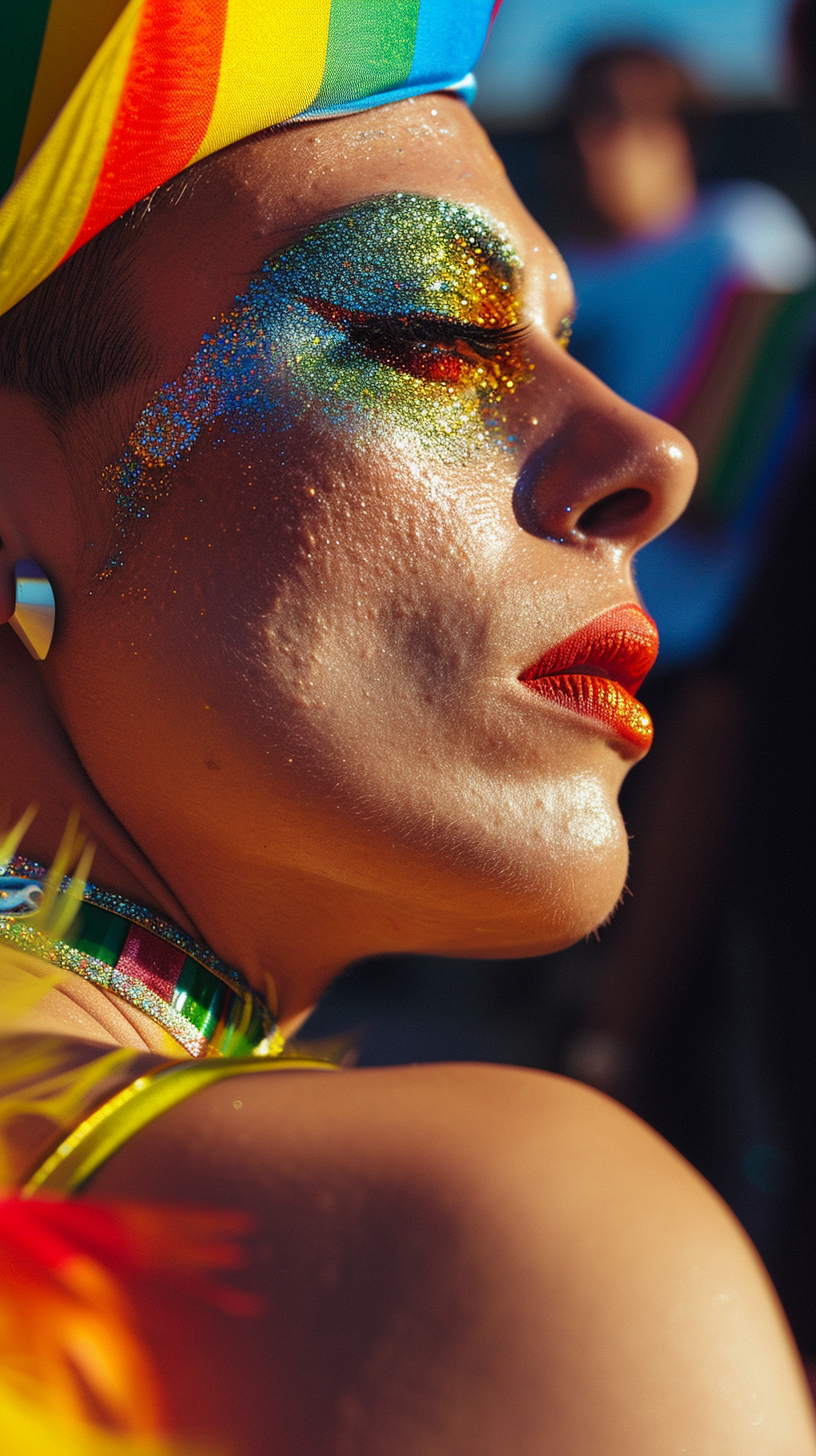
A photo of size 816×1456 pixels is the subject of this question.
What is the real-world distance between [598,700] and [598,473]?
0.18 m

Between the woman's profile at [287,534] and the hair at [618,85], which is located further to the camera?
the hair at [618,85]

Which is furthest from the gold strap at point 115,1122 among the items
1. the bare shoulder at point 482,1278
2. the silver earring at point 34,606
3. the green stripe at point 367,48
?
the green stripe at point 367,48

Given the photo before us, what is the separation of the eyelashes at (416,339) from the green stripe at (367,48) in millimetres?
182

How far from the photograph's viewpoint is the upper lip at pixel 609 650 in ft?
3.40

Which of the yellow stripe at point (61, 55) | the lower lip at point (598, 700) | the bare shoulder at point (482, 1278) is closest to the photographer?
the bare shoulder at point (482, 1278)

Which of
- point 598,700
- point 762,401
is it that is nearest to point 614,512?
point 598,700

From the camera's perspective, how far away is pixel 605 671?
1085 mm

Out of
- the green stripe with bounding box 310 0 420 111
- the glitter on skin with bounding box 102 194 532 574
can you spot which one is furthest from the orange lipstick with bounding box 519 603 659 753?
the green stripe with bounding box 310 0 420 111

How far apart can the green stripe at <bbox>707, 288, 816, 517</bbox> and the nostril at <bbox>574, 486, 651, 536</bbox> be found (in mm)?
1812

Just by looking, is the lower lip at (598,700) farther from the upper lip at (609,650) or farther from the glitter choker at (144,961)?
the glitter choker at (144,961)

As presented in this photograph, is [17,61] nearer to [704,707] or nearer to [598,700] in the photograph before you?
[598,700]

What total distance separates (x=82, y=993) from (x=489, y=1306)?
1.48ft

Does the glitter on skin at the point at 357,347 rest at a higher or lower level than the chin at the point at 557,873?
higher

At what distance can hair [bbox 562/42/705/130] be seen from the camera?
337 cm
